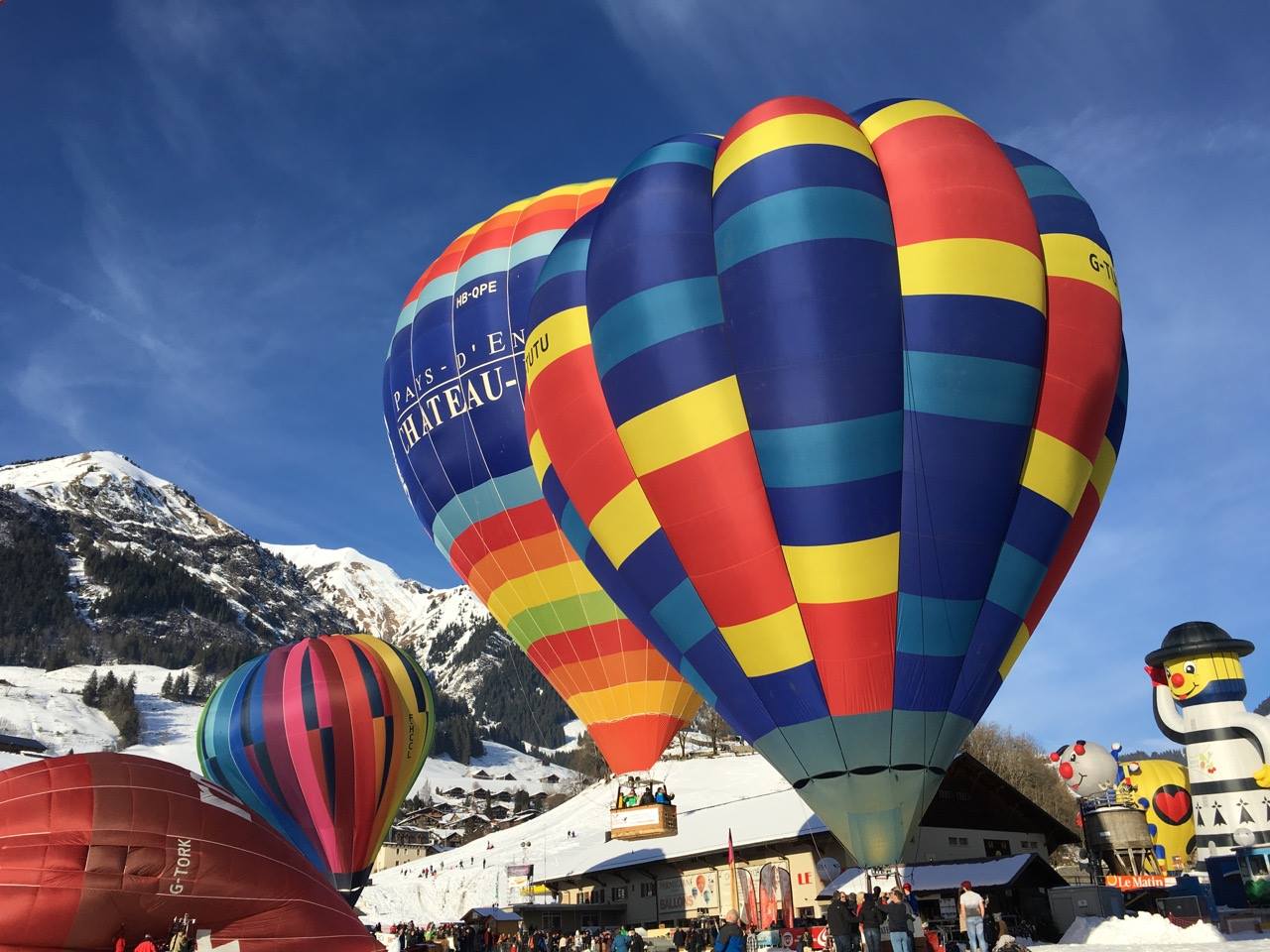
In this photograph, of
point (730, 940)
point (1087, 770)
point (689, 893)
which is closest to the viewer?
point (730, 940)

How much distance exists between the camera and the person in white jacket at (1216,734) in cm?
2186

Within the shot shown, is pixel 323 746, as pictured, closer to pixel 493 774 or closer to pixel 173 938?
pixel 173 938

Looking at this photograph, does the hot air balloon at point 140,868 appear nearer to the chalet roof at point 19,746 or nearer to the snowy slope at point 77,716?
the snowy slope at point 77,716

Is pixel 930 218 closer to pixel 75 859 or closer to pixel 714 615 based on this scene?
pixel 714 615

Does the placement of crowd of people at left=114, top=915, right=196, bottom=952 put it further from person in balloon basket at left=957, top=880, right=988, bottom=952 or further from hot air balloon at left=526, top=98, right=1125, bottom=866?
person in balloon basket at left=957, top=880, right=988, bottom=952

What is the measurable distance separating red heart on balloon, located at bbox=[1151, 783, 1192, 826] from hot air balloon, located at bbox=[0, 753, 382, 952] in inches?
1080

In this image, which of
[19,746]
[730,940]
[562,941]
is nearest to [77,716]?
[19,746]

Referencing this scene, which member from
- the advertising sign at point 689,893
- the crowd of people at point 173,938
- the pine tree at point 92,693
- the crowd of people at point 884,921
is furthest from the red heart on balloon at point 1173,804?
the pine tree at point 92,693

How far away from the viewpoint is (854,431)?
42.3 ft

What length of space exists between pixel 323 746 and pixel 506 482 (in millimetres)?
10021

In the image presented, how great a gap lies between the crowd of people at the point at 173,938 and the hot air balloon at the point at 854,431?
6992 millimetres

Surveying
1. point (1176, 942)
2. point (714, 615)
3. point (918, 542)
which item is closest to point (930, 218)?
point (918, 542)

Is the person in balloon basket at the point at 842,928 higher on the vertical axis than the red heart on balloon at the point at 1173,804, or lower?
lower

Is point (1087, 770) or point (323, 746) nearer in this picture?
point (323, 746)
